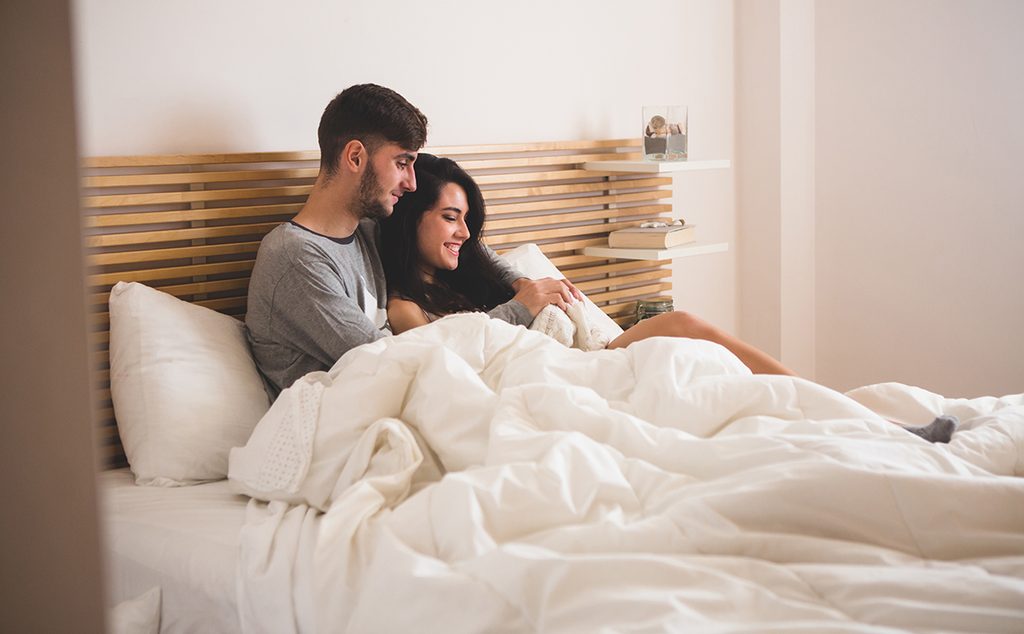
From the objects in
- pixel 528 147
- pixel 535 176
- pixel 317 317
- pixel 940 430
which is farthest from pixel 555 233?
pixel 940 430

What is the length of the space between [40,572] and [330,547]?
3.97 ft

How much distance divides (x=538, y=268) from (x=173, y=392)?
1398mm

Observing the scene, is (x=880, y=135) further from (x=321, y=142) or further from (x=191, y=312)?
(x=191, y=312)

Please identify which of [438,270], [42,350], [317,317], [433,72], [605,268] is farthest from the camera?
[605,268]

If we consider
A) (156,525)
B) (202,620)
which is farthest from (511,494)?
(156,525)

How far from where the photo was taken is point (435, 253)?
9.50ft

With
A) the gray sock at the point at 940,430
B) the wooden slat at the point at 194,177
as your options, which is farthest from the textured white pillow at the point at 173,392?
the gray sock at the point at 940,430

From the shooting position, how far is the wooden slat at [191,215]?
2268mm

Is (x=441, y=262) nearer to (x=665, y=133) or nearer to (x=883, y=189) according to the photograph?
(x=665, y=133)

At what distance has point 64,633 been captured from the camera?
1.21ft

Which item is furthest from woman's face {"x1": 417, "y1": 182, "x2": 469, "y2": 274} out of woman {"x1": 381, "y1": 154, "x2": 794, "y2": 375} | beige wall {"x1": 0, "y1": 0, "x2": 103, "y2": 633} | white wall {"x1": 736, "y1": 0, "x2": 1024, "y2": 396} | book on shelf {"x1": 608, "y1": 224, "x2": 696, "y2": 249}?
beige wall {"x1": 0, "y1": 0, "x2": 103, "y2": 633}

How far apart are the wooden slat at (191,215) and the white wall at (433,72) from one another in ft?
0.56

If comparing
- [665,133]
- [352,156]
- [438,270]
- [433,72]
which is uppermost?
[433,72]

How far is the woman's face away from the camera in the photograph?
2.88 metres
